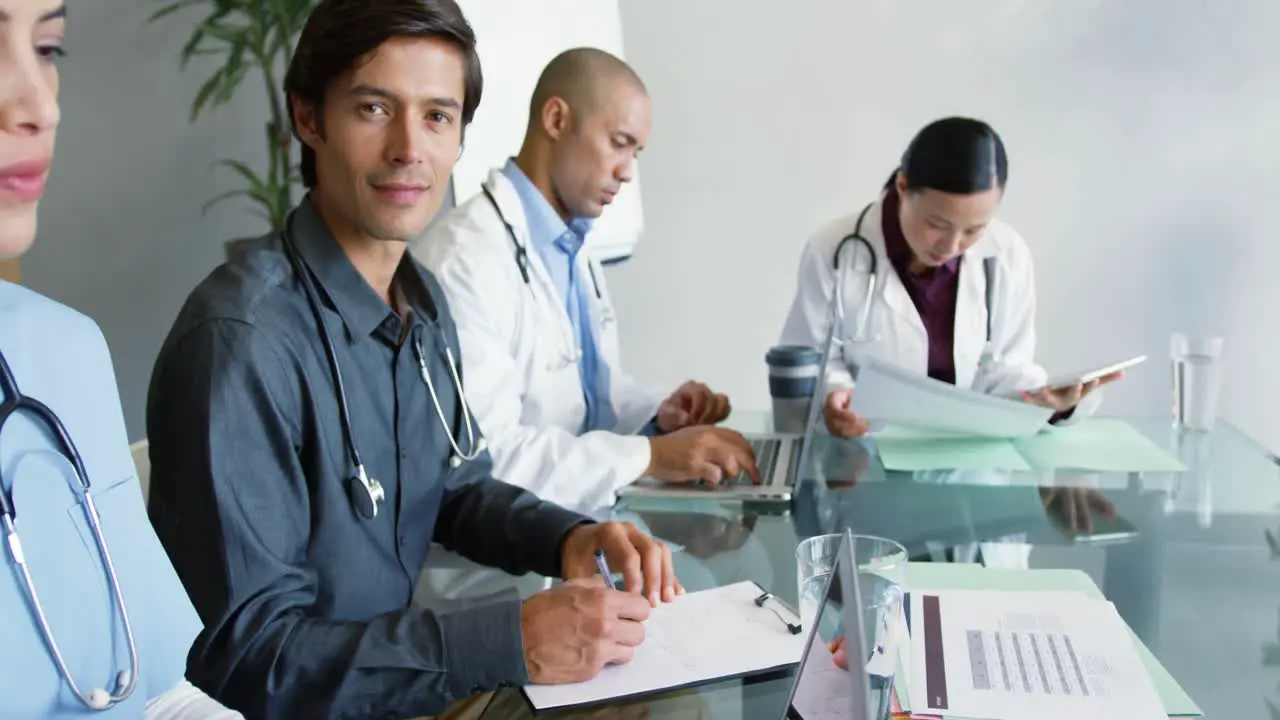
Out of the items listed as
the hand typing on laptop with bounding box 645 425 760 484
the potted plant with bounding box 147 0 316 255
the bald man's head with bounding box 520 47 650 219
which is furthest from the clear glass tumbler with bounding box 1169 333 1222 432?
the potted plant with bounding box 147 0 316 255

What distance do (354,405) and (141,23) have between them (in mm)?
2375

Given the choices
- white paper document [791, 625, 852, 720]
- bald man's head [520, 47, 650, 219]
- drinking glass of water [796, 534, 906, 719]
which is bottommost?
drinking glass of water [796, 534, 906, 719]

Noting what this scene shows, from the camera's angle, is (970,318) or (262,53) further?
(262,53)

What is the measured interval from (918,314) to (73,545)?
1855mm

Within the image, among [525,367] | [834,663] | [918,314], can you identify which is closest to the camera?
Result: [834,663]

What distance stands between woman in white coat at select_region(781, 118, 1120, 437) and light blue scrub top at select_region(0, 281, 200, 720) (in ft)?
4.89

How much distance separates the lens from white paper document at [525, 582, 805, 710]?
0.92m

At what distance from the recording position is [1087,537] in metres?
1.33

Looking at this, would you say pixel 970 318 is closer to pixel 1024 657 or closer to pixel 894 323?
pixel 894 323

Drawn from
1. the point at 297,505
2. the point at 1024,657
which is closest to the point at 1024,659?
the point at 1024,657

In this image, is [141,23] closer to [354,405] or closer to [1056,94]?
[354,405]

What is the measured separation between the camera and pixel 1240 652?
1021 millimetres

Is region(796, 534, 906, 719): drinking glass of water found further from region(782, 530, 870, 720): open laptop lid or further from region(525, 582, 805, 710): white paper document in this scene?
region(782, 530, 870, 720): open laptop lid

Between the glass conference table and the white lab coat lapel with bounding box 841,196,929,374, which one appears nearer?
the glass conference table
